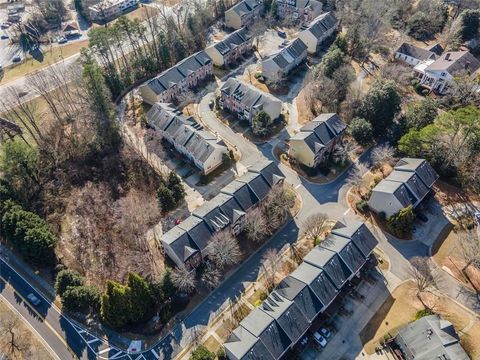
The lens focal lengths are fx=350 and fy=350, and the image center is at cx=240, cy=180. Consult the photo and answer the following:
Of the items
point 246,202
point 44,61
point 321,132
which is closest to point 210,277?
point 246,202

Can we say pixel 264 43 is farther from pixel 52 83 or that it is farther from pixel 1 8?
pixel 1 8

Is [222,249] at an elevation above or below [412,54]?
below

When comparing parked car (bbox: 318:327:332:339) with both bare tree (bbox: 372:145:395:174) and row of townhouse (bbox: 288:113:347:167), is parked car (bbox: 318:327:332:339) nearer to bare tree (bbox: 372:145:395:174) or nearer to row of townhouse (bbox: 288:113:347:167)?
row of townhouse (bbox: 288:113:347:167)

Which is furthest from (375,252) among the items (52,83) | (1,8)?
(1,8)

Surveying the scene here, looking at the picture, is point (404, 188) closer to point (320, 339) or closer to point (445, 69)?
point (320, 339)

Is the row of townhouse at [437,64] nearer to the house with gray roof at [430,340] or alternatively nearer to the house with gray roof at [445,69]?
the house with gray roof at [445,69]

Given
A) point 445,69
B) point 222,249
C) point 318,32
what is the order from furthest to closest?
1. point 318,32
2. point 445,69
3. point 222,249
